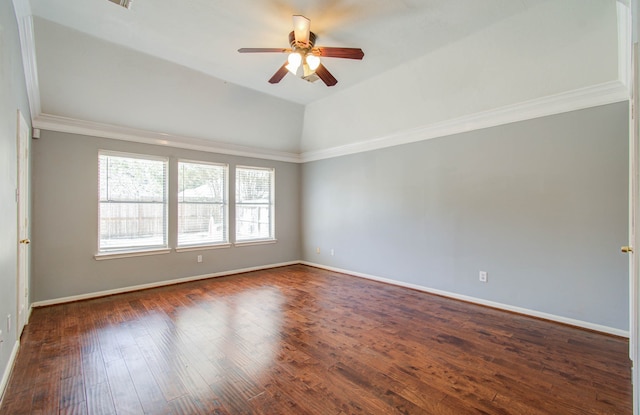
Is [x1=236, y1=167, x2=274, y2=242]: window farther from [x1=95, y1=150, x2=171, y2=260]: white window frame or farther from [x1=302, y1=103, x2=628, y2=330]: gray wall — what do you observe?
[x1=302, y1=103, x2=628, y2=330]: gray wall

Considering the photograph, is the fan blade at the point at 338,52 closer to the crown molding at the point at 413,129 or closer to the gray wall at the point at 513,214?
the crown molding at the point at 413,129

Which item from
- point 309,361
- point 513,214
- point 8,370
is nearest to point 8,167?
point 8,370

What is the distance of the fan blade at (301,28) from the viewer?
2494 millimetres

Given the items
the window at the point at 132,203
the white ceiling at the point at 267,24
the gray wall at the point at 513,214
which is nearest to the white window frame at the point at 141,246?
the window at the point at 132,203

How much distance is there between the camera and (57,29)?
297 centimetres

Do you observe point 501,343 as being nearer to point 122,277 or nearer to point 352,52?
point 352,52

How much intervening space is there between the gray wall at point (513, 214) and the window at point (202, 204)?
2660mm

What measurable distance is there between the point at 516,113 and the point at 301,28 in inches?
109

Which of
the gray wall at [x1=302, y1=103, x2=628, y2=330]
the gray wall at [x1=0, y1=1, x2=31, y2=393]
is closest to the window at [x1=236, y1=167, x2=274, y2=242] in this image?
the gray wall at [x1=302, y1=103, x2=628, y2=330]

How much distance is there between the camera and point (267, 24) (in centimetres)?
292

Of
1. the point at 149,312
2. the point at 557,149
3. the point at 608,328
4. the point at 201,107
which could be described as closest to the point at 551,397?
the point at 608,328

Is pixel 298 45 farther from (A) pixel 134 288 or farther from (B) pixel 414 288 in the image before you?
(A) pixel 134 288

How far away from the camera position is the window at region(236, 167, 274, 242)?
573 cm

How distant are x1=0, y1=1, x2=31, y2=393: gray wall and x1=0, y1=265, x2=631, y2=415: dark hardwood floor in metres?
0.50
